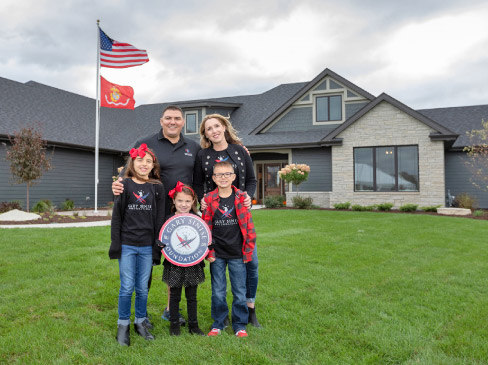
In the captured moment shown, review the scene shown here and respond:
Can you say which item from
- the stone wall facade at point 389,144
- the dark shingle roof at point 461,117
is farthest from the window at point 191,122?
the dark shingle roof at point 461,117

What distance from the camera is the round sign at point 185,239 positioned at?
3.05 metres

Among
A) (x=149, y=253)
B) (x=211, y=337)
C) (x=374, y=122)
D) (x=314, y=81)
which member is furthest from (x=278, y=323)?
(x=314, y=81)

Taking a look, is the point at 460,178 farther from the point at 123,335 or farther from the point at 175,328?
the point at 123,335

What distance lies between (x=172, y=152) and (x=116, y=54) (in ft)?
35.4

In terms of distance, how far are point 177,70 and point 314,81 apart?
11.9 metres

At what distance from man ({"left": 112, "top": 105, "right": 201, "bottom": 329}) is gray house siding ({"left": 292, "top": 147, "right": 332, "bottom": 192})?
536 inches

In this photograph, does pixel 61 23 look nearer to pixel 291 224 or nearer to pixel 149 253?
pixel 291 224

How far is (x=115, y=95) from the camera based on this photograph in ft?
43.5

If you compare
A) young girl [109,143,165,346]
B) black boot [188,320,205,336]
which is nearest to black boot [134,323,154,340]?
young girl [109,143,165,346]

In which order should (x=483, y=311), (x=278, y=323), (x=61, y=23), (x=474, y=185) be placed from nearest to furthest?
1. (x=278, y=323)
2. (x=483, y=311)
3. (x=61, y=23)
4. (x=474, y=185)

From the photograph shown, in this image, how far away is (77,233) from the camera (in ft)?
26.3

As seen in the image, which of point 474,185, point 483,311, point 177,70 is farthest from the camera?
point 177,70

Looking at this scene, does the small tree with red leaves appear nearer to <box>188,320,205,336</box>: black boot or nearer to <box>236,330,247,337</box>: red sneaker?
<box>188,320,205,336</box>: black boot

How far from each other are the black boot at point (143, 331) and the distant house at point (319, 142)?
1325 centimetres
